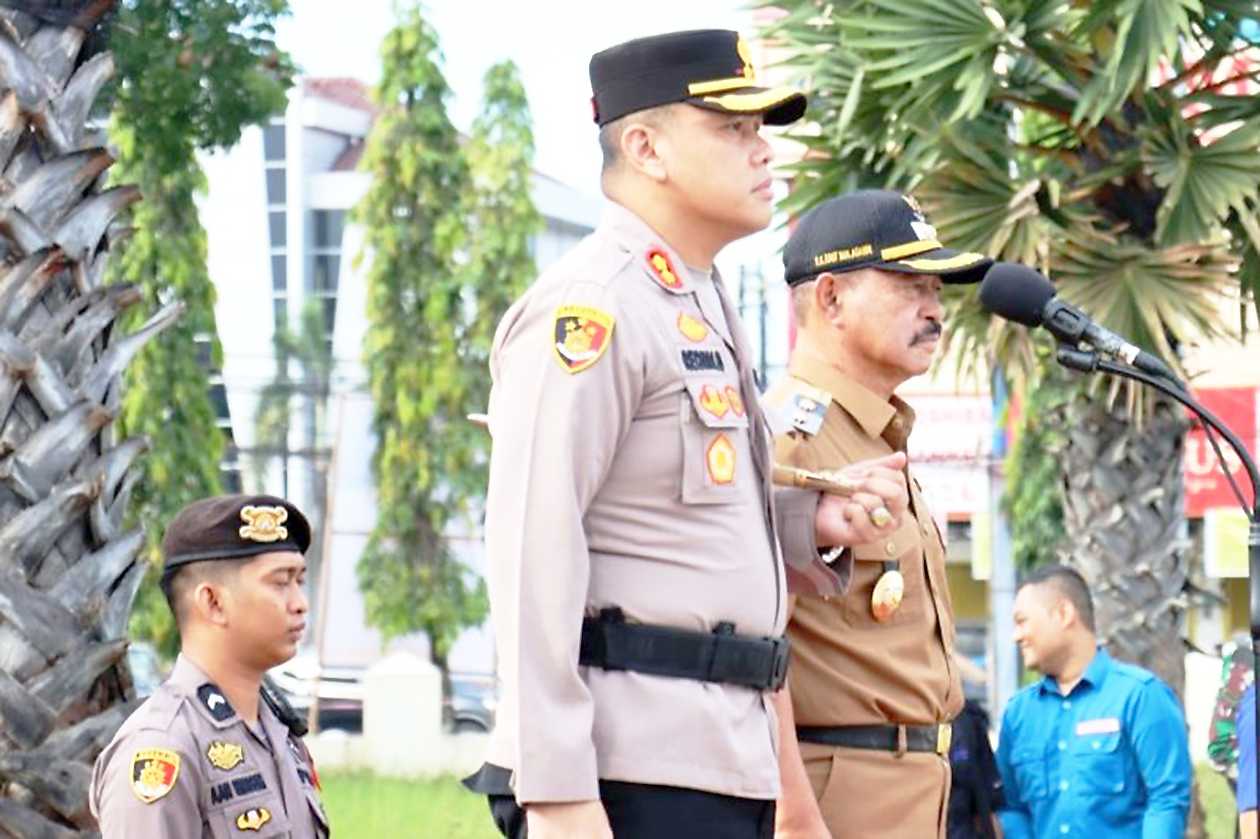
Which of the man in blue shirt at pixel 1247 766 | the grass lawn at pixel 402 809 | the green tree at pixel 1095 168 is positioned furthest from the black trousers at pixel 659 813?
the grass lawn at pixel 402 809

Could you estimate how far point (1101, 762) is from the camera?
6984 millimetres

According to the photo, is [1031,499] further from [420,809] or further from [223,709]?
[223,709]

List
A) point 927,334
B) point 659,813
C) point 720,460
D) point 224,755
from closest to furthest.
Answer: point 659,813, point 720,460, point 224,755, point 927,334

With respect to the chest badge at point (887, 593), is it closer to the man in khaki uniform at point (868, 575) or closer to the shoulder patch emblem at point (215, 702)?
the man in khaki uniform at point (868, 575)

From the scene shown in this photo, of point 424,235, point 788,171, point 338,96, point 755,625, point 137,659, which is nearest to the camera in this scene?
point 755,625

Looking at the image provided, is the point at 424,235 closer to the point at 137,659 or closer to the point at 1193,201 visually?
the point at 137,659

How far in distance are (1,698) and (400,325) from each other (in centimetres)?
2983

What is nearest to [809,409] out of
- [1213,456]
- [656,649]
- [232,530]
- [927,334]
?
[927,334]

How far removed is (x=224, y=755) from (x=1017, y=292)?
164 centimetres

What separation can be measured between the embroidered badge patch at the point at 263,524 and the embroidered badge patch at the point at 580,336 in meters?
1.39

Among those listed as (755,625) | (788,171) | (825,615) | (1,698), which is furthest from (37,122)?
(788,171)

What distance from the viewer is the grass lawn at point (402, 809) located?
14.0 metres

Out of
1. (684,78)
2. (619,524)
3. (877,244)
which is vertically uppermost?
(684,78)

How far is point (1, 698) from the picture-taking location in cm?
545
